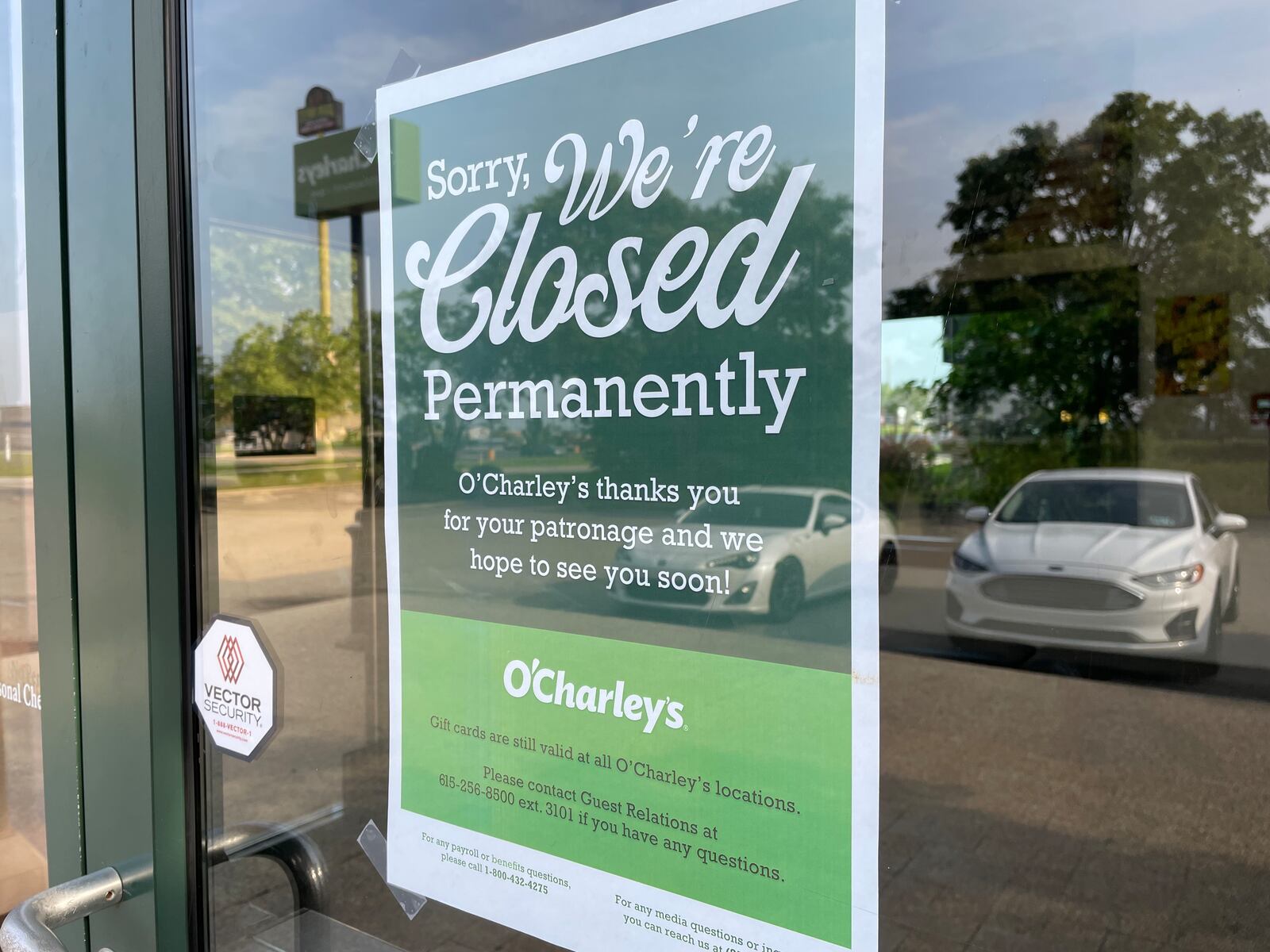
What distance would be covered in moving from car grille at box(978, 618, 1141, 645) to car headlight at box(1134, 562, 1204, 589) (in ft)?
0.44

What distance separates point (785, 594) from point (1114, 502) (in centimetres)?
87

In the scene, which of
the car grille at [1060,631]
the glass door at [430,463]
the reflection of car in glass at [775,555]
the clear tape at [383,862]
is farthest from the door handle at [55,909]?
the car grille at [1060,631]

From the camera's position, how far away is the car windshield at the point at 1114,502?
1406 millimetres

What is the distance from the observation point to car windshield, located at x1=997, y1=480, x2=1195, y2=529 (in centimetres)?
141

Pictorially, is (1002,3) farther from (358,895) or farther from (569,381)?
(358,895)

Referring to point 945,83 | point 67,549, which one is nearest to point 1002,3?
point 945,83

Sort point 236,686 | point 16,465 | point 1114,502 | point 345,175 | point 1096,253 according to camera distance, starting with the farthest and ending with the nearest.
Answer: point 16,465 < point 1096,253 < point 1114,502 < point 236,686 < point 345,175

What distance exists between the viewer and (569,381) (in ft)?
3.18

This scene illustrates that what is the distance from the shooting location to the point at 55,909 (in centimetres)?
128

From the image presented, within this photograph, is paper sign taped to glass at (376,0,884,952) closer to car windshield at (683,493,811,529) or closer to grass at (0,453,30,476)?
car windshield at (683,493,811,529)

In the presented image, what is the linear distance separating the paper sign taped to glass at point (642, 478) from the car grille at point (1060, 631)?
600 mm

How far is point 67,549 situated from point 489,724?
0.83 metres

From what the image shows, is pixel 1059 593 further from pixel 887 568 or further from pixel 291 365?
pixel 291 365

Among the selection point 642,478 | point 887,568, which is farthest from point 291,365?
point 887,568
